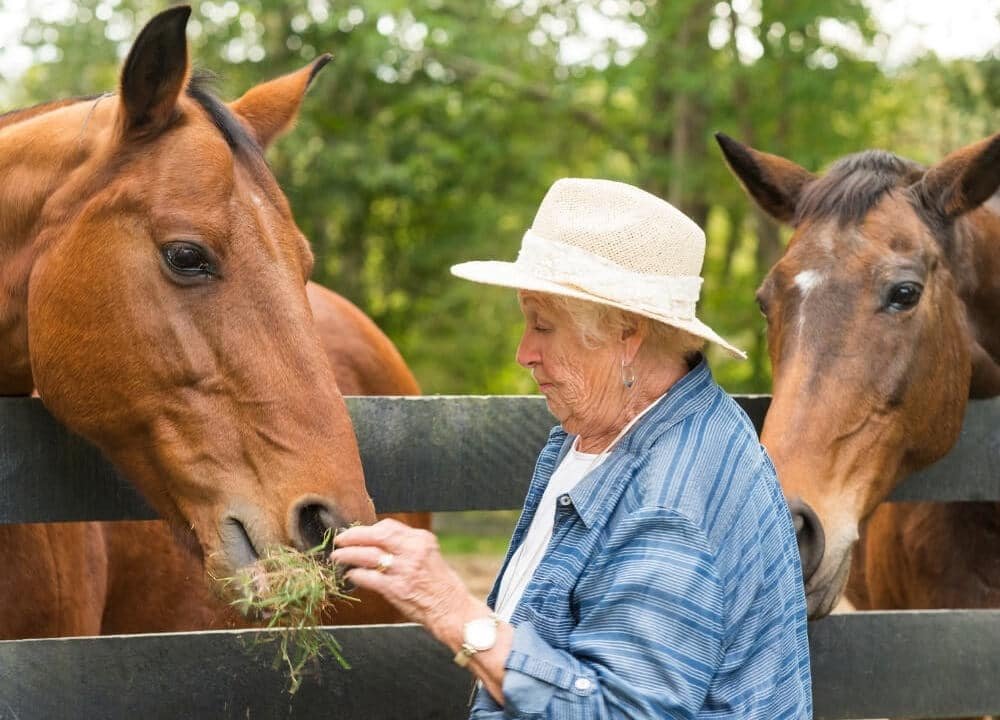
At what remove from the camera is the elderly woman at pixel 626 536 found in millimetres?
1859

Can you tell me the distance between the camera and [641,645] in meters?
1.85

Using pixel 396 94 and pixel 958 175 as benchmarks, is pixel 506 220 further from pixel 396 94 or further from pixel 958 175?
pixel 958 175

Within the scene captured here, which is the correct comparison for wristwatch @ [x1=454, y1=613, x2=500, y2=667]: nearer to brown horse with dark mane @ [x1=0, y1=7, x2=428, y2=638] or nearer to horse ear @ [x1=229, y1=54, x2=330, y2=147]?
brown horse with dark mane @ [x1=0, y1=7, x2=428, y2=638]

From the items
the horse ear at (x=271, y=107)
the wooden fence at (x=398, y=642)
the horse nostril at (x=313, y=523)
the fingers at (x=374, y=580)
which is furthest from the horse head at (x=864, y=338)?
the horse ear at (x=271, y=107)

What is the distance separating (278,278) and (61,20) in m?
8.50

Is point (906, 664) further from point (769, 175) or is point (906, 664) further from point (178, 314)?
point (178, 314)

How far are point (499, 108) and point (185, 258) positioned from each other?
8.78 m

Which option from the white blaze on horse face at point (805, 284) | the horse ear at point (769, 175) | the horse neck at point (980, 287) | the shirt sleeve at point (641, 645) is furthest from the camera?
the horse ear at point (769, 175)

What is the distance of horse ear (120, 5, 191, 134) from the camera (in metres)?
2.42

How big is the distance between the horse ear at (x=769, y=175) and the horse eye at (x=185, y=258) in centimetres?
203

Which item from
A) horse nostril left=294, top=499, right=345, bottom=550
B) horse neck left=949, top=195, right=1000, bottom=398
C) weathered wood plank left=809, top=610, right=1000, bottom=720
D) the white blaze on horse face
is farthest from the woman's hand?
horse neck left=949, top=195, right=1000, bottom=398

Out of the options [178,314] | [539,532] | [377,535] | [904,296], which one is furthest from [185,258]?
[904,296]

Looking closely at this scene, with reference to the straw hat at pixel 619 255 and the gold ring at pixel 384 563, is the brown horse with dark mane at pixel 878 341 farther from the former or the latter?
the gold ring at pixel 384 563

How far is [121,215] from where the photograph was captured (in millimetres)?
2482
